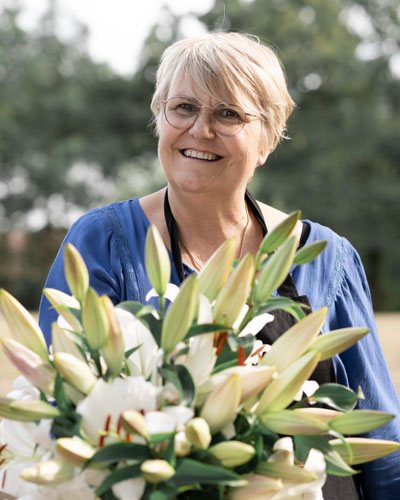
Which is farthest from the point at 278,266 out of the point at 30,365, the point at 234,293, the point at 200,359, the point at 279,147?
the point at 279,147

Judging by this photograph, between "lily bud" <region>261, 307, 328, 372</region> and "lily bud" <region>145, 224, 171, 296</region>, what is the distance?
0.19m

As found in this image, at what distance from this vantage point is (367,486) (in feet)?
7.36

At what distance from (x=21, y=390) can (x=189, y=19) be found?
26853mm

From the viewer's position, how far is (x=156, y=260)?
1.16 m

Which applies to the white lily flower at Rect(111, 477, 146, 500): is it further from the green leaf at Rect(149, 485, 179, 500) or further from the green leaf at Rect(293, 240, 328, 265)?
the green leaf at Rect(293, 240, 328, 265)

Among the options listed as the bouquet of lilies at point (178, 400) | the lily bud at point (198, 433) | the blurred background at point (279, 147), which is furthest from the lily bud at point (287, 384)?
the blurred background at point (279, 147)

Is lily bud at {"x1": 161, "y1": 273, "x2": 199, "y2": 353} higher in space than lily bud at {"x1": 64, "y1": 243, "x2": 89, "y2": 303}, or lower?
lower

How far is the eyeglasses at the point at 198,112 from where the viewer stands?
2.22 metres

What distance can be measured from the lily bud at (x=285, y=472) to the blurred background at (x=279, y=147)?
21.5 meters

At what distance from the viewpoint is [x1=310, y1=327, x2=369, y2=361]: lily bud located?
3.73 ft

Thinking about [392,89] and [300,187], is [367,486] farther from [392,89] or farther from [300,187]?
[392,89]

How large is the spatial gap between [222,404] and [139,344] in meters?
0.18

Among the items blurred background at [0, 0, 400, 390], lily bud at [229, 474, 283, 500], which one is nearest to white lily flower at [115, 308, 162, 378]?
lily bud at [229, 474, 283, 500]

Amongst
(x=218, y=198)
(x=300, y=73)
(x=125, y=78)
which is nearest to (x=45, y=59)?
(x=125, y=78)
